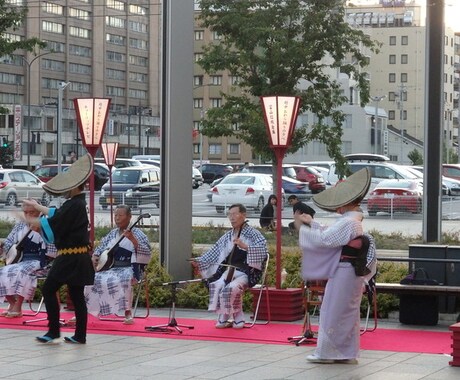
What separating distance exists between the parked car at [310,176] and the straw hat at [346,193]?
2322cm

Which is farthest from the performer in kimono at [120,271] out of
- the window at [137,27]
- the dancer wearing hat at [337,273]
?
the window at [137,27]

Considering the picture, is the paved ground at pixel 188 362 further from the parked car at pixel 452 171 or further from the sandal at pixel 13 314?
the parked car at pixel 452 171

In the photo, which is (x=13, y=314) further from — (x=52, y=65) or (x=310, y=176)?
(x=310, y=176)

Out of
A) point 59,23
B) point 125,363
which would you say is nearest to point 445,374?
point 125,363

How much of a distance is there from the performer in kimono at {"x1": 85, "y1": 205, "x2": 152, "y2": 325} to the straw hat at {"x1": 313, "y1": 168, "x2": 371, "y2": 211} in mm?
2993

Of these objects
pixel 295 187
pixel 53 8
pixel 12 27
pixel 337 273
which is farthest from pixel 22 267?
pixel 295 187

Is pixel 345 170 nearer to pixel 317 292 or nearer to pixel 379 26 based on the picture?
pixel 379 26

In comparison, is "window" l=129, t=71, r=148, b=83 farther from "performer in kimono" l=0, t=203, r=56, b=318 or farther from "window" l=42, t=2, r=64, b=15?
"performer in kimono" l=0, t=203, r=56, b=318

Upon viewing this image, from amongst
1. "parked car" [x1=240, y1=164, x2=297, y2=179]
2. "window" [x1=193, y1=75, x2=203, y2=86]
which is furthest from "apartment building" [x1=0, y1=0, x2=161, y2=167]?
"parked car" [x1=240, y1=164, x2=297, y2=179]

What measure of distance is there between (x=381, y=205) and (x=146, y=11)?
884 centimetres

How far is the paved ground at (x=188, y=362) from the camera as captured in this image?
28.3 ft

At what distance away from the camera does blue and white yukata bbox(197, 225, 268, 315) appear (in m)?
11.5

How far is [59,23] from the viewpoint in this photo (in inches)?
885

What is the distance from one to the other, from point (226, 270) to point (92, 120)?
11.2 feet
